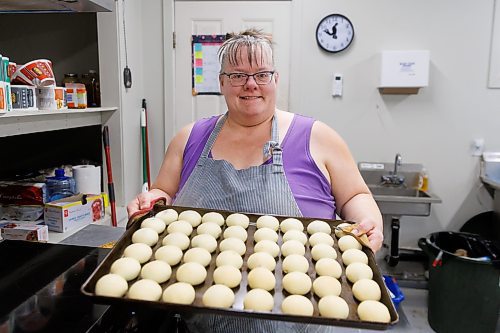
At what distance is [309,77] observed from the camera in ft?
10.3

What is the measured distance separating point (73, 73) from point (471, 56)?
2859mm

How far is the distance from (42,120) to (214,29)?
168 centimetres

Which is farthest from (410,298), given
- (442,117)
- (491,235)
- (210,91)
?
(210,91)

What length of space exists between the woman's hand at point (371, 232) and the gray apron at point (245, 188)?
0.68 ft

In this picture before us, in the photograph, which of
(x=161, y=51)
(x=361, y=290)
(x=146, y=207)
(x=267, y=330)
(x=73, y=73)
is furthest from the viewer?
(x=161, y=51)

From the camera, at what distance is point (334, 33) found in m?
3.05

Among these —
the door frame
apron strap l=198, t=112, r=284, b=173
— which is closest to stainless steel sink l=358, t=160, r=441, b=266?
the door frame

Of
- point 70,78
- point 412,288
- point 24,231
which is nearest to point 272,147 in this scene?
point 24,231

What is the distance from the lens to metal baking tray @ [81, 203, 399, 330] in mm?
746

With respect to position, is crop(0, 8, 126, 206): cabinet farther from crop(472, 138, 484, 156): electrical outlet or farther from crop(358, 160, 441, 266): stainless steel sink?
crop(472, 138, 484, 156): electrical outlet

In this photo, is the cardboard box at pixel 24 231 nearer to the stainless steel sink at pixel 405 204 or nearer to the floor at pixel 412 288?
the stainless steel sink at pixel 405 204

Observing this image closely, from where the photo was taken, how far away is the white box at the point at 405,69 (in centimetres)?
292

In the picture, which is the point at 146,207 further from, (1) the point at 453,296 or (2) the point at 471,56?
(2) the point at 471,56

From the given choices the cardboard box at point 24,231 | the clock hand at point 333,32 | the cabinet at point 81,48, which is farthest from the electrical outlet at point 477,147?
the cardboard box at point 24,231
